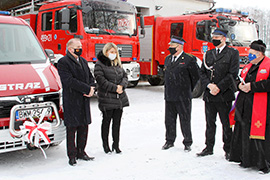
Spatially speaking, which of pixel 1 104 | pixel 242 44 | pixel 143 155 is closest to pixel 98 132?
pixel 143 155

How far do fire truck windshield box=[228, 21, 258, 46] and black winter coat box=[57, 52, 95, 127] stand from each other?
6.83 meters

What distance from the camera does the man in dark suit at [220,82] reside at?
4453 millimetres

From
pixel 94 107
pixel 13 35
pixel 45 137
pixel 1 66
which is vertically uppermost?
pixel 13 35

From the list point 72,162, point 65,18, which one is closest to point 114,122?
point 72,162

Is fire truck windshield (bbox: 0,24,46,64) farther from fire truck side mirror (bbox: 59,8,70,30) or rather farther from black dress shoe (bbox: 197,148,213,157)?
fire truck side mirror (bbox: 59,8,70,30)

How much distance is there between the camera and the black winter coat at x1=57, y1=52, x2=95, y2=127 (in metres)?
4.20

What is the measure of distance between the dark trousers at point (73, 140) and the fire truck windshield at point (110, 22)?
5.01m

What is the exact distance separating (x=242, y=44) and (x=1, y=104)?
792cm

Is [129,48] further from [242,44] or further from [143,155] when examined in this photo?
[143,155]

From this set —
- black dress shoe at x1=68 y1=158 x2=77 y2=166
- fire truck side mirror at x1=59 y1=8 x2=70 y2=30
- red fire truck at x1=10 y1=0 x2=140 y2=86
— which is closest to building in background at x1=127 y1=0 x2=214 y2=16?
red fire truck at x1=10 y1=0 x2=140 y2=86

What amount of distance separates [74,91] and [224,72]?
2.09 meters

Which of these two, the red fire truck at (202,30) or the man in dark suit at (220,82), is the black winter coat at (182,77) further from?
the red fire truck at (202,30)

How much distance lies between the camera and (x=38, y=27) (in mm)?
10062

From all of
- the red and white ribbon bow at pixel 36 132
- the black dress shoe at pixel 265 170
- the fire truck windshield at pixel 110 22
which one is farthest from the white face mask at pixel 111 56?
the fire truck windshield at pixel 110 22
